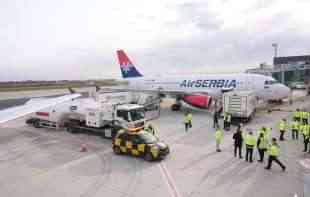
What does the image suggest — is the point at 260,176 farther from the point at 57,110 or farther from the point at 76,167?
the point at 57,110

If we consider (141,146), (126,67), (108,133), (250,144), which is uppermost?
(126,67)

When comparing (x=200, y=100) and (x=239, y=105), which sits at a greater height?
(x=200, y=100)

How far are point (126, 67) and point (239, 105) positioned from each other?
2054cm

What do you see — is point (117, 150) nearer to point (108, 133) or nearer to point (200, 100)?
point (108, 133)

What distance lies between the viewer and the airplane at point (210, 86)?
2245 centimetres

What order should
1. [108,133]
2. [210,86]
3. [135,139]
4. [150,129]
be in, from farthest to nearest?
[210,86], [108,133], [150,129], [135,139]

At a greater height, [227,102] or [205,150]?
[227,102]

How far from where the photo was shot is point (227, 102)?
2005cm

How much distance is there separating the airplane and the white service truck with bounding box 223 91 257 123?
3175 mm

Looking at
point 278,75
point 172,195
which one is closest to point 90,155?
point 172,195

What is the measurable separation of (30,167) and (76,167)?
219cm

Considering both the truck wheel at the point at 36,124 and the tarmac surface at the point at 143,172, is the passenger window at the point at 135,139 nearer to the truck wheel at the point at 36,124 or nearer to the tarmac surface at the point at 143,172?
the tarmac surface at the point at 143,172

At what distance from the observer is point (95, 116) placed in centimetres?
1511

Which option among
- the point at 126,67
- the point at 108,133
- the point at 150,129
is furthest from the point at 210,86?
the point at 126,67
